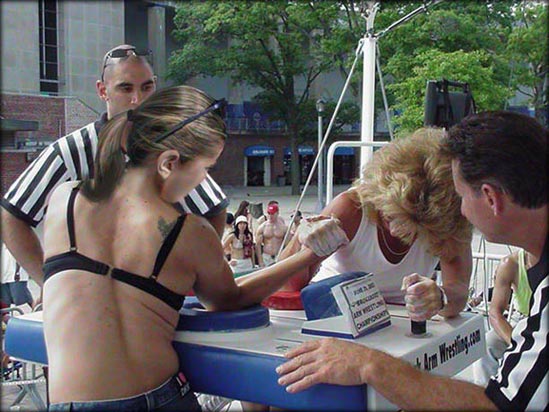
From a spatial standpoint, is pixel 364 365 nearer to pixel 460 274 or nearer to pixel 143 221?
pixel 143 221

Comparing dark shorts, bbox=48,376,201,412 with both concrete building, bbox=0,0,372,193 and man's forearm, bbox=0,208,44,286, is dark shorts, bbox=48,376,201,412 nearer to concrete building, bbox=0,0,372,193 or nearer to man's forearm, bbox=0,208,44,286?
concrete building, bbox=0,0,372,193

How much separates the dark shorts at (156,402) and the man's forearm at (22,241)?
2.29ft

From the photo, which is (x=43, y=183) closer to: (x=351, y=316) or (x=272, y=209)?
(x=351, y=316)

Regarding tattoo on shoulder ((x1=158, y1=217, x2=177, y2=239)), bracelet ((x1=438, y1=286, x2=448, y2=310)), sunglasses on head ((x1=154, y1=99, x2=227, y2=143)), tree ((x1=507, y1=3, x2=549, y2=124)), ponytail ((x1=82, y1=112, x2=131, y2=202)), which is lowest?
bracelet ((x1=438, y1=286, x2=448, y2=310))

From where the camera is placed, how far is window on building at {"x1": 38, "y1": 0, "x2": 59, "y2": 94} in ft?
2.15

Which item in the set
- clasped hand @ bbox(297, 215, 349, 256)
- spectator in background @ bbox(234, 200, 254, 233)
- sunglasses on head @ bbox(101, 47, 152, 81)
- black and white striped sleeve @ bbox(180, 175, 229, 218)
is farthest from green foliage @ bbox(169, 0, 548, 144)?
clasped hand @ bbox(297, 215, 349, 256)

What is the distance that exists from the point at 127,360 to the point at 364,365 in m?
0.39

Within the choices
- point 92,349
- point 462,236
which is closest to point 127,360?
point 92,349

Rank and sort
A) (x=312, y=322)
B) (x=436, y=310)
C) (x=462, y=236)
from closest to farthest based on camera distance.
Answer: (x=312, y=322)
(x=436, y=310)
(x=462, y=236)

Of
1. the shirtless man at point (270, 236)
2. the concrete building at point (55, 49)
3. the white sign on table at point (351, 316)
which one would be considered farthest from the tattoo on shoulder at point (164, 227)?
the shirtless man at point (270, 236)

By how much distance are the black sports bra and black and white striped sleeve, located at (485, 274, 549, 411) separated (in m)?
0.55

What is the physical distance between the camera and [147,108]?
98 centimetres

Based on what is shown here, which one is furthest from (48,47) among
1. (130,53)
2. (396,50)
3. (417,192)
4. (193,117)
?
(396,50)

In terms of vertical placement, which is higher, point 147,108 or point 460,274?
point 147,108
